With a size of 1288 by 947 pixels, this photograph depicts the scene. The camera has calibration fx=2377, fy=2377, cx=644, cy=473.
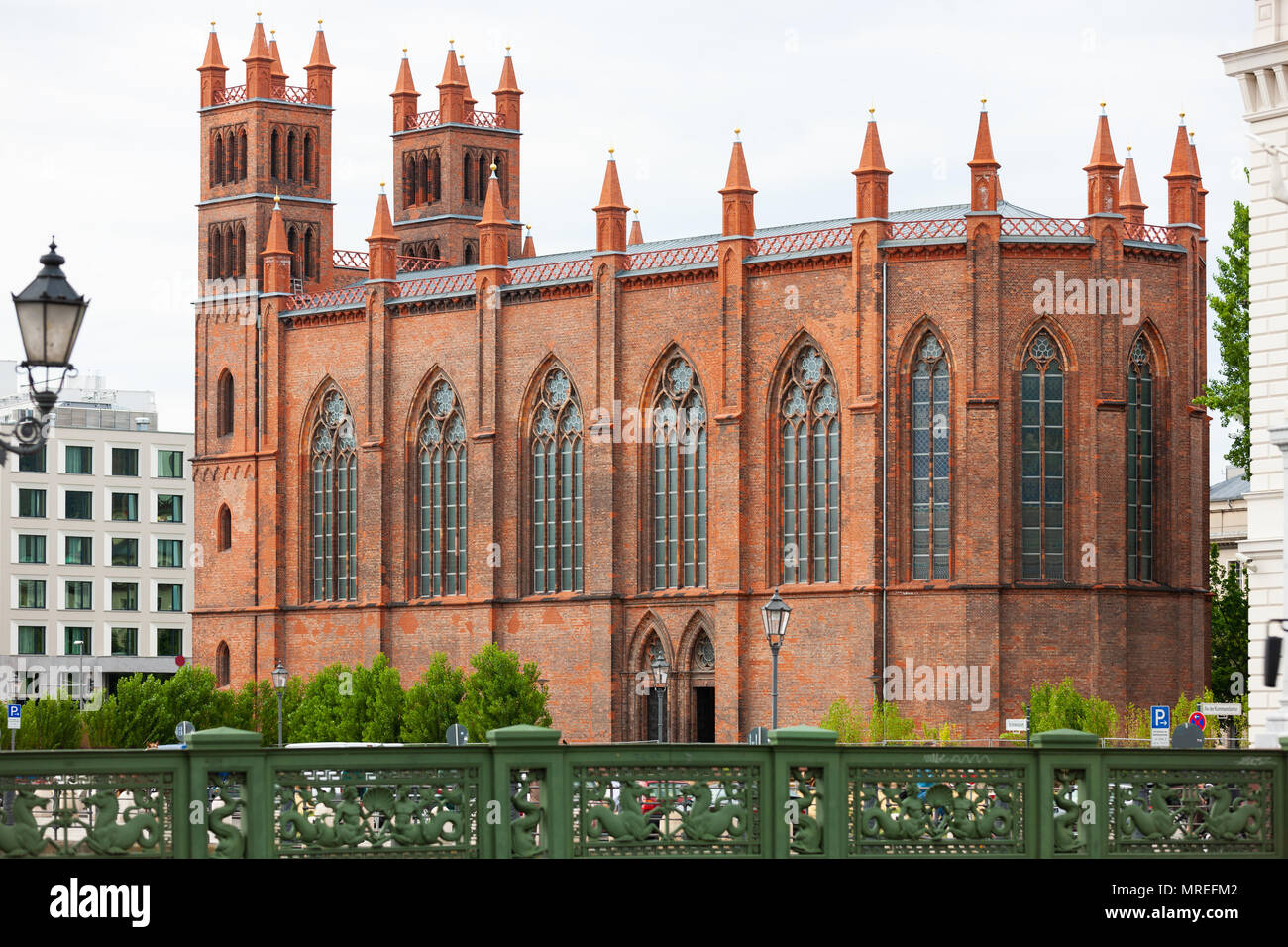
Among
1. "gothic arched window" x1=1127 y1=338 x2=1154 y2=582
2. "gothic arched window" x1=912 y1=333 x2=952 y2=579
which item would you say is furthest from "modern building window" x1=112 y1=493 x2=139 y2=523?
"gothic arched window" x1=1127 y1=338 x2=1154 y2=582

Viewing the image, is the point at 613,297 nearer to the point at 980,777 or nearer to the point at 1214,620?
the point at 1214,620

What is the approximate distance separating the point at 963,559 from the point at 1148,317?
9.38 metres

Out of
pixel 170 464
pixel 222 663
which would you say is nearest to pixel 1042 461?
pixel 222 663

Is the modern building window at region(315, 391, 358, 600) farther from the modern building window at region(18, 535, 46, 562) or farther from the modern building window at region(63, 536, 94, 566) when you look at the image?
the modern building window at region(63, 536, 94, 566)

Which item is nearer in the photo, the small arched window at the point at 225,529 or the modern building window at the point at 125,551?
the small arched window at the point at 225,529

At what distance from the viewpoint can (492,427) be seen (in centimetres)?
7962

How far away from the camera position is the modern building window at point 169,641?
125m

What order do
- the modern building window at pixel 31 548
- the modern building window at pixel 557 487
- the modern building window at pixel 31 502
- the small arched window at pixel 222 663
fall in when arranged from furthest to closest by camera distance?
the modern building window at pixel 31 548 → the modern building window at pixel 31 502 → the small arched window at pixel 222 663 → the modern building window at pixel 557 487

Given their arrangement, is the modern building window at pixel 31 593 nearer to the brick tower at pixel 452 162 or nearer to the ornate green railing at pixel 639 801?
the brick tower at pixel 452 162

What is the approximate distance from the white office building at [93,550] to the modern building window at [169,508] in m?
0.05

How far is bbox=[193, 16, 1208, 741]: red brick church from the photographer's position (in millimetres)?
69562

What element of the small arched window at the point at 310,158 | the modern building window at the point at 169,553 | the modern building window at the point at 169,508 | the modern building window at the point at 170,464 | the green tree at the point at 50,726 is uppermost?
the small arched window at the point at 310,158

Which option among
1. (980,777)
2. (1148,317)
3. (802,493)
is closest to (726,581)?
(802,493)

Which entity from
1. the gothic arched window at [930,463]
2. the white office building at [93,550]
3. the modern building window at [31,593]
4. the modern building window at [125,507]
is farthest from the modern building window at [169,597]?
the gothic arched window at [930,463]
